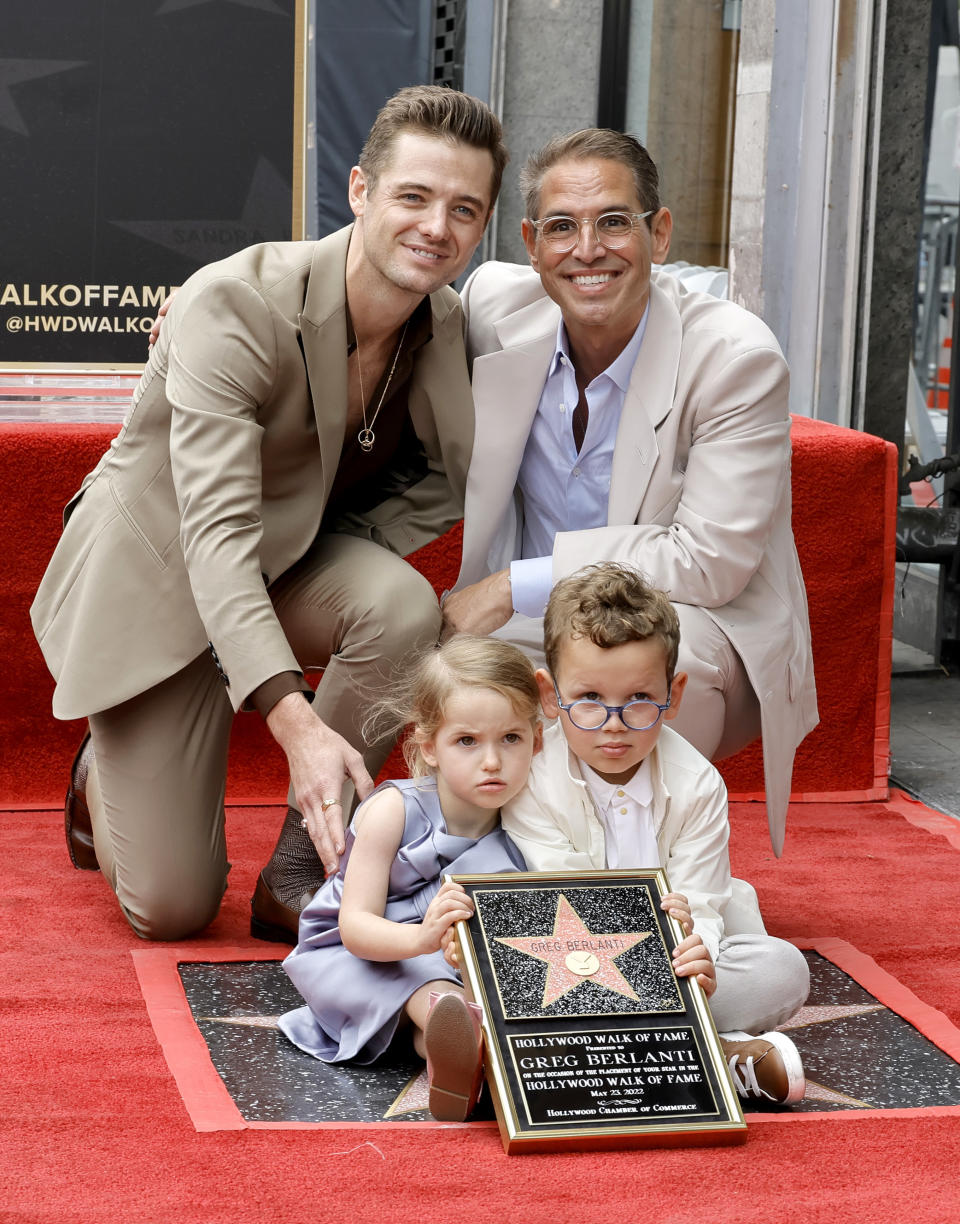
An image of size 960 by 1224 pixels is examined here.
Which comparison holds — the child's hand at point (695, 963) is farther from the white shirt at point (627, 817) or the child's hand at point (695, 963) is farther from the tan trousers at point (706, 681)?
the tan trousers at point (706, 681)

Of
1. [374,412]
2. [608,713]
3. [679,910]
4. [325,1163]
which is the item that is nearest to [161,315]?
[374,412]

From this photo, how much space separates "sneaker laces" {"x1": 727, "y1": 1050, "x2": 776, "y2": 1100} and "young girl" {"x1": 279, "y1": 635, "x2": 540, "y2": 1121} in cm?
34

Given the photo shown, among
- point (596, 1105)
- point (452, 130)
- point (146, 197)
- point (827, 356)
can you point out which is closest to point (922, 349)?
point (827, 356)

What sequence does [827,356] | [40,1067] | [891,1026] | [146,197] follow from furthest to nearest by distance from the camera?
1. [827,356]
2. [146,197]
3. [891,1026]
4. [40,1067]

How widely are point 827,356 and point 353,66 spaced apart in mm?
2355

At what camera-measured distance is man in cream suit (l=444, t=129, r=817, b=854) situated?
2.41 metres

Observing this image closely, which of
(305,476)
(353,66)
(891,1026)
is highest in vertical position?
(353,66)

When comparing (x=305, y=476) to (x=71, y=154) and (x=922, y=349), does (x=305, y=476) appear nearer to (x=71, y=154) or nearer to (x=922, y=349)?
(x=71, y=154)

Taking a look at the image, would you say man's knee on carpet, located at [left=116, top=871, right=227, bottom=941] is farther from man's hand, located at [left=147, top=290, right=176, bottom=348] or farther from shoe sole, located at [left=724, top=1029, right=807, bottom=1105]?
shoe sole, located at [left=724, top=1029, right=807, bottom=1105]

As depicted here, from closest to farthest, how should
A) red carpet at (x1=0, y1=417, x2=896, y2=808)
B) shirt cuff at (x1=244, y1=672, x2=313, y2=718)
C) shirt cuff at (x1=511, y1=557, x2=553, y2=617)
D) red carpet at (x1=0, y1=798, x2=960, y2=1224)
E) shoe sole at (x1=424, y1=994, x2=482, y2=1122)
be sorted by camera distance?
red carpet at (x1=0, y1=798, x2=960, y2=1224)
shoe sole at (x1=424, y1=994, x2=482, y2=1122)
shirt cuff at (x1=244, y1=672, x2=313, y2=718)
shirt cuff at (x1=511, y1=557, x2=553, y2=617)
red carpet at (x1=0, y1=417, x2=896, y2=808)

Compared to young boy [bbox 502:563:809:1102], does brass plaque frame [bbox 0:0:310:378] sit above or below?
above

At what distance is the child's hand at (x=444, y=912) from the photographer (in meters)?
1.85

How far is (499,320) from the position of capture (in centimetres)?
265

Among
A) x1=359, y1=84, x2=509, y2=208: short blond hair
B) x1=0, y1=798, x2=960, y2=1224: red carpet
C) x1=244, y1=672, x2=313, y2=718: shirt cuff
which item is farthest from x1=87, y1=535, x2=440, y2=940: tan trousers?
x1=359, y1=84, x2=509, y2=208: short blond hair
